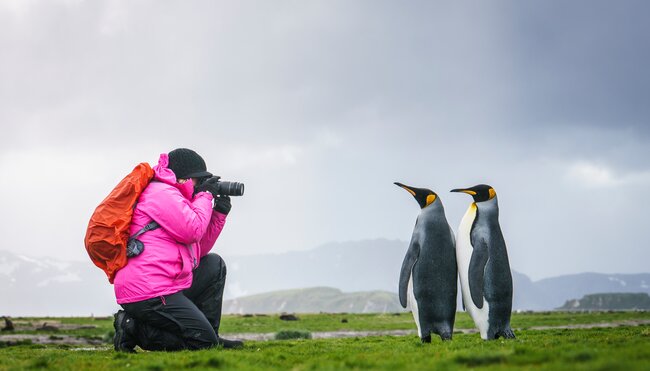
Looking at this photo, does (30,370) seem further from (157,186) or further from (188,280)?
(157,186)

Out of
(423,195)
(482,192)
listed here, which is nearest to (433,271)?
(423,195)

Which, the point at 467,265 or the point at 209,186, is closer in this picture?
the point at 209,186

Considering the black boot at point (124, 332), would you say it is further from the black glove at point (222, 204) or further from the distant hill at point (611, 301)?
the distant hill at point (611, 301)

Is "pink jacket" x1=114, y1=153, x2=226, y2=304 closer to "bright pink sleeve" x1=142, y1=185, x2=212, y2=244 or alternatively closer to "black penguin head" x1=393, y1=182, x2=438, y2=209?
"bright pink sleeve" x1=142, y1=185, x2=212, y2=244

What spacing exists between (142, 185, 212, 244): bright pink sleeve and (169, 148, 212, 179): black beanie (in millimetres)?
553

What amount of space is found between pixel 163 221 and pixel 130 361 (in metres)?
1.77

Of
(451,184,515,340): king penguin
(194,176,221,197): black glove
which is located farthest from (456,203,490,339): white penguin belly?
(194,176,221,197): black glove

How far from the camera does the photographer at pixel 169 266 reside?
6.84 meters

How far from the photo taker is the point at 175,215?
6863 mm

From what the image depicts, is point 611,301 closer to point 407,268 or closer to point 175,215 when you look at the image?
point 407,268

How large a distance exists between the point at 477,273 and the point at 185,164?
4.63 metres

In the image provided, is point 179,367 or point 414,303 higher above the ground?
point 414,303

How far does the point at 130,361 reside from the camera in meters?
6.00

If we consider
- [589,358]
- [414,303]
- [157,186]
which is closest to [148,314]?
[157,186]
